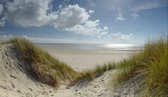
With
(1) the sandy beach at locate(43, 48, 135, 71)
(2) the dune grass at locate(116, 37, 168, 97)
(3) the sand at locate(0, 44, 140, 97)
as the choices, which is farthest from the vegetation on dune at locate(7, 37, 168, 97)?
(1) the sandy beach at locate(43, 48, 135, 71)

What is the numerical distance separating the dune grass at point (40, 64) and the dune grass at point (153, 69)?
105 inches

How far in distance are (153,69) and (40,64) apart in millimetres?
4812

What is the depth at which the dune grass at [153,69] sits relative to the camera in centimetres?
415

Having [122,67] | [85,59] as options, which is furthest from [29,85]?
[85,59]

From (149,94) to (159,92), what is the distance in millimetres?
219

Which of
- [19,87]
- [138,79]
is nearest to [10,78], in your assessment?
[19,87]

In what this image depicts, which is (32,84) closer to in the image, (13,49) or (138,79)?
(13,49)

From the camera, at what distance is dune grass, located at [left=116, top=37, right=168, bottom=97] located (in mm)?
4154

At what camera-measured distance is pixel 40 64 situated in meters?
8.43

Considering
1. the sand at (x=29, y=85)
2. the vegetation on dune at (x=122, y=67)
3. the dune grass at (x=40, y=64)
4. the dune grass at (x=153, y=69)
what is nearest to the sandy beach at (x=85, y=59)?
the dune grass at (x=40, y=64)

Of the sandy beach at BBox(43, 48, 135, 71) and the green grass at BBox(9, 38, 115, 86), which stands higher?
the green grass at BBox(9, 38, 115, 86)

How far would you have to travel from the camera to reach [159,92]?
414 cm

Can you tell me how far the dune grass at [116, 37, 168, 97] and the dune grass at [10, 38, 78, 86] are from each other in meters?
2.68

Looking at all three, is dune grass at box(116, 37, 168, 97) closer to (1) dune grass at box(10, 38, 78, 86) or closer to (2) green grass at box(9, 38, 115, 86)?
(2) green grass at box(9, 38, 115, 86)
